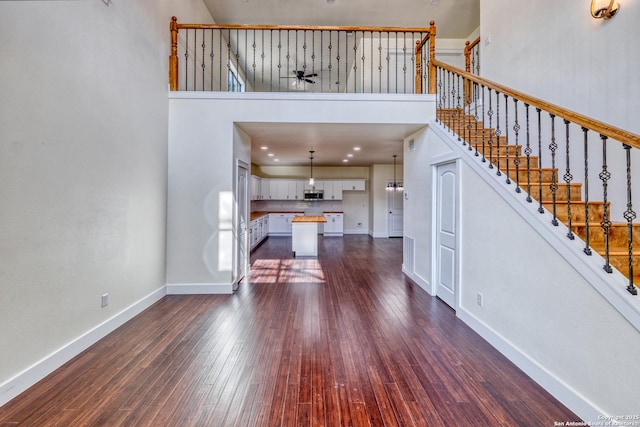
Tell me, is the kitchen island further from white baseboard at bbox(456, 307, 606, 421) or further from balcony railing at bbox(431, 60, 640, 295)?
white baseboard at bbox(456, 307, 606, 421)

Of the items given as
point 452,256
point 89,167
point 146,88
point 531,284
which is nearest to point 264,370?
point 531,284

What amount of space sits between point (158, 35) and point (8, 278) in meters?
3.36

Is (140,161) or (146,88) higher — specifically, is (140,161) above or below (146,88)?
below

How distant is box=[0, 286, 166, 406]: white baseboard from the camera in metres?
1.97

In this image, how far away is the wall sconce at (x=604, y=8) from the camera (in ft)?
8.82

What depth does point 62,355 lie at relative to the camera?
2.37 meters

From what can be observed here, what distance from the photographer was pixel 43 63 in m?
2.15

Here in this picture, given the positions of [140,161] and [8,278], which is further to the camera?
[140,161]

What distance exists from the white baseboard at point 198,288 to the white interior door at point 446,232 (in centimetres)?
303

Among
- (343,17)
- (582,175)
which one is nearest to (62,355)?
(582,175)

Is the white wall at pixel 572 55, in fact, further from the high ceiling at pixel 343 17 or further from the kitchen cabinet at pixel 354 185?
the kitchen cabinet at pixel 354 185

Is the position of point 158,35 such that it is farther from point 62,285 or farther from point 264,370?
point 264,370

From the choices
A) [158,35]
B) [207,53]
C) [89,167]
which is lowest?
[89,167]

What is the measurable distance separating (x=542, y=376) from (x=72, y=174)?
161 inches
